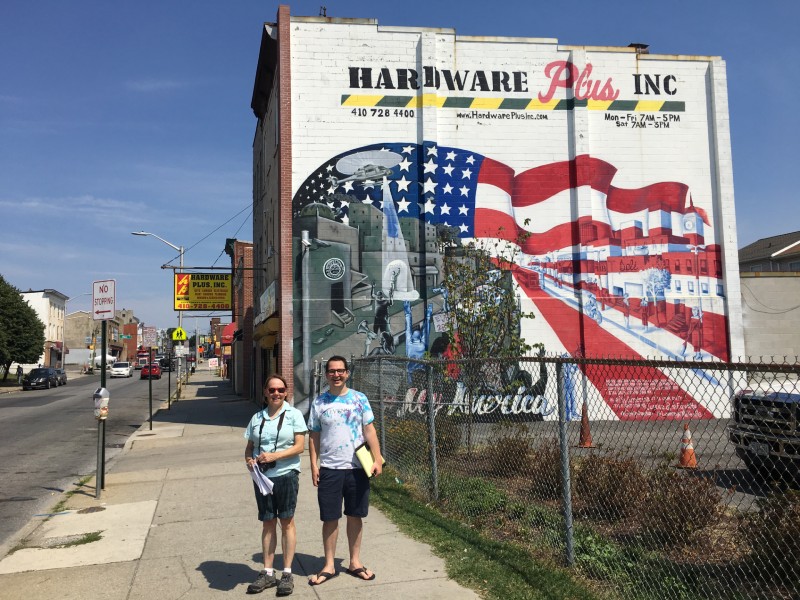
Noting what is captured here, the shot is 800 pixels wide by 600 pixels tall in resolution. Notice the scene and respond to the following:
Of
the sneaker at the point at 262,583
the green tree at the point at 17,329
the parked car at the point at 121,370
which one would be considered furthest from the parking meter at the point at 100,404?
the parked car at the point at 121,370

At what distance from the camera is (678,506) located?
559 cm

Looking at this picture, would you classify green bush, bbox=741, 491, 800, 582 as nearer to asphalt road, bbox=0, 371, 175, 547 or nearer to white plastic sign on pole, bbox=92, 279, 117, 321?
asphalt road, bbox=0, 371, 175, 547

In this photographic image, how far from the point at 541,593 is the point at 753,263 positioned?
52603 millimetres

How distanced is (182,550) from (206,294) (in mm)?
21945

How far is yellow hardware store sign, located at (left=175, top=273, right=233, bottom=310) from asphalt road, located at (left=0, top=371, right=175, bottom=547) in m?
4.35

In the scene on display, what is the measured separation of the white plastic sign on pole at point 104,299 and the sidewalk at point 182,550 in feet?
8.64

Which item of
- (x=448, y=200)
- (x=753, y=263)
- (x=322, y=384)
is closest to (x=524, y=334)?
(x=448, y=200)

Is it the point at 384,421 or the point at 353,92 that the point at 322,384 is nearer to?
the point at 384,421

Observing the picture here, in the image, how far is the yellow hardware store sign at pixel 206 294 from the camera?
27500 mm

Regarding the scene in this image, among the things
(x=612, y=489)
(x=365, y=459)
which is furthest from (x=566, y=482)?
(x=365, y=459)

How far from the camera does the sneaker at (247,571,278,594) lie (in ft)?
17.5

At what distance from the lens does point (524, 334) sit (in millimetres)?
17344

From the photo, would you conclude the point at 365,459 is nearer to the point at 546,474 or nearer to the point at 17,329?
the point at 546,474

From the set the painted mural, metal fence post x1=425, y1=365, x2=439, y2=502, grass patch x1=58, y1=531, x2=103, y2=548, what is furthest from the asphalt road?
the painted mural
